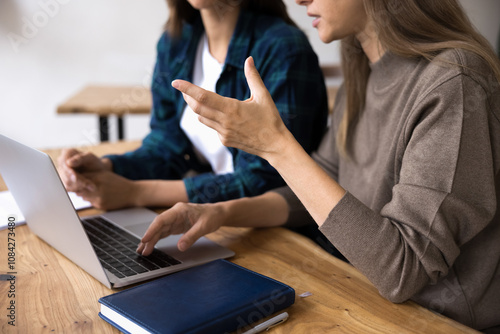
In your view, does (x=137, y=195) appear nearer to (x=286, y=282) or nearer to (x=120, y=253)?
(x=120, y=253)

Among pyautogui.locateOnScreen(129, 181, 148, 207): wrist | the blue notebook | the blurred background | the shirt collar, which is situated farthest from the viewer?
the blurred background

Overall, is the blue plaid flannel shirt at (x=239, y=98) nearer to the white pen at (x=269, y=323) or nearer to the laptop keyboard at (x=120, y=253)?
the laptop keyboard at (x=120, y=253)

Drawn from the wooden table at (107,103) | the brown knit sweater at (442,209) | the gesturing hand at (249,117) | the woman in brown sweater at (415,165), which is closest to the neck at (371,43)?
the woman in brown sweater at (415,165)

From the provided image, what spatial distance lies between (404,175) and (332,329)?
0.28 meters

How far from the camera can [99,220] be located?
1.13 metres

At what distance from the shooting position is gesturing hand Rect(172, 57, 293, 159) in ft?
2.59

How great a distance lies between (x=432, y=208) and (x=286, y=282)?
259 mm

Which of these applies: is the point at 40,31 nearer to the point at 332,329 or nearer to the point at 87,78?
the point at 87,78

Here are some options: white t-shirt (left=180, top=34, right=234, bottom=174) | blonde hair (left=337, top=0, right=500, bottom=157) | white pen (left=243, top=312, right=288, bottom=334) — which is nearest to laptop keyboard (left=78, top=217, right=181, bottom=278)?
white pen (left=243, top=312, right=288, bottom=334)

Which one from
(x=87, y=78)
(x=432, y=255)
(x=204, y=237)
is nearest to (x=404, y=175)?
(x=432, y=255)

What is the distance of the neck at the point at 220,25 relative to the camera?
144cm

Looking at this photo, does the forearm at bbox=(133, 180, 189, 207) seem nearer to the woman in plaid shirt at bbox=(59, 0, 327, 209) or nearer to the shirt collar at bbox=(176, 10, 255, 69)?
the woman in plaid shirt at bbox=(59, 0, 327, 209)

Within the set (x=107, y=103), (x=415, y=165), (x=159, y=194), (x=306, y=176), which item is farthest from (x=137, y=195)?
(x=107, y=103)

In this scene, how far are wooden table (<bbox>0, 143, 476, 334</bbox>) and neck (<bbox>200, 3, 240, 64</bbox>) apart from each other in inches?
25.4
